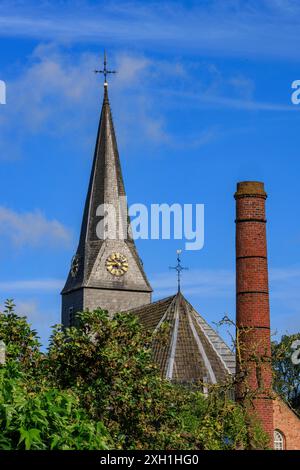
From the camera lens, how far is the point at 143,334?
2320cm

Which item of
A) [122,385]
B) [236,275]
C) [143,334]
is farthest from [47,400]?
[236,275]

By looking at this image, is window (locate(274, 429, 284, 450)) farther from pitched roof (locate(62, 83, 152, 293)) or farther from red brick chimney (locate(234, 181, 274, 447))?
pitched roof (locate(62, 83, 152, 293))

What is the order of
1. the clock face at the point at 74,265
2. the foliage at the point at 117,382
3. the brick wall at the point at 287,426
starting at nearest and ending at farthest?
the foliage at the point at 117,382 → the brick wall at the point at 287,426 → the clock face at the point at 74,265

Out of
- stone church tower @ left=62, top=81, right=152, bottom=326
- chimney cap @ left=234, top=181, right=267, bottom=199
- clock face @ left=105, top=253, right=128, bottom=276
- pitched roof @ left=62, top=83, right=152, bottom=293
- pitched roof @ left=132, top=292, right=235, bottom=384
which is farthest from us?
pitched roof @ left=62, top=83, right=152, bottom=293

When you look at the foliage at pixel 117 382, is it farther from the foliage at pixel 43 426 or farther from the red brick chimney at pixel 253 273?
the red brick chimney at pixel 253 273

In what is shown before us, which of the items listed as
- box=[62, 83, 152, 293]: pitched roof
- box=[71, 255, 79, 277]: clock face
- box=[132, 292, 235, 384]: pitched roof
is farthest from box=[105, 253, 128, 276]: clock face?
box=[132, 292, 235, 384]: pitched roof

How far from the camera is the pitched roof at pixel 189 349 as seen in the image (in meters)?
48.1

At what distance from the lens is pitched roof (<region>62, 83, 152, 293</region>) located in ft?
215

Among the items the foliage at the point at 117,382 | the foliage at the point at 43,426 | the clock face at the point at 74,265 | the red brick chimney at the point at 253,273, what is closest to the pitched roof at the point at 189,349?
the red brick chimney at the point at 253,273

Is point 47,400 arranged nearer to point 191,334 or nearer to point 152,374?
point 152,374

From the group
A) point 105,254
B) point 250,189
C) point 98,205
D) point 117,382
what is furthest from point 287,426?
point 117,382

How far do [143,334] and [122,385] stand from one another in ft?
8.95

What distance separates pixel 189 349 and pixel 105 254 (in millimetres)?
17280

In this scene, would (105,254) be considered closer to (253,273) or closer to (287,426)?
(287,426)
